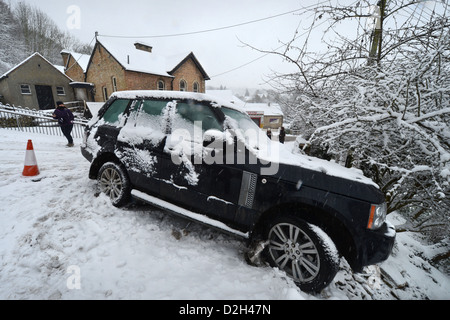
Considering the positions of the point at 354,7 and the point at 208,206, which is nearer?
the point at 208,206

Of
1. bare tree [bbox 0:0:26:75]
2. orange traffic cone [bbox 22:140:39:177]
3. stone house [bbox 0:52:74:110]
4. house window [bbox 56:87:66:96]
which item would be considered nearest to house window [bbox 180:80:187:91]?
stone house [bbox 0:52:74:110]

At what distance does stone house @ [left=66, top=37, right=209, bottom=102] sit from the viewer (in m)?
19.3

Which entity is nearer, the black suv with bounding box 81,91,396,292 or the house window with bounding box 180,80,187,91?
the black suv with bounding box 81,91,396,292

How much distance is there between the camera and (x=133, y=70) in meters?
A: 18.8

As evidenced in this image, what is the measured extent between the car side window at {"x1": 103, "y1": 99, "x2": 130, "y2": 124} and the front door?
26.1m

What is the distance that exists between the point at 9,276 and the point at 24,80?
27836mm

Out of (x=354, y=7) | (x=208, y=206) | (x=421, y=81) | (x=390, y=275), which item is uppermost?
(x=354, y=7)

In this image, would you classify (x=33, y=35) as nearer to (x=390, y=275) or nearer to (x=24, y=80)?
(x=24, y=80)

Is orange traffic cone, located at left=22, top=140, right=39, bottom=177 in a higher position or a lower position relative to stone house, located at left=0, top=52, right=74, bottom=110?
lower

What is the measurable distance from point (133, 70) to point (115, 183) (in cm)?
1913

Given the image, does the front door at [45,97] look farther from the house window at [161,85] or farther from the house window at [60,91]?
the house window at [161,85]

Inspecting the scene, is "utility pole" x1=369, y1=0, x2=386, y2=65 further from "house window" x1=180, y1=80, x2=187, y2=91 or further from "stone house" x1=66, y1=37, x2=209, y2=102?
"house window" x1=180, y1=80, x2=187, y2=91
